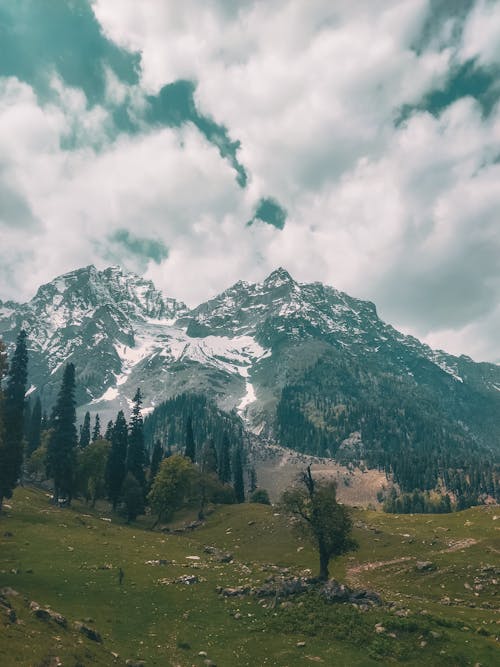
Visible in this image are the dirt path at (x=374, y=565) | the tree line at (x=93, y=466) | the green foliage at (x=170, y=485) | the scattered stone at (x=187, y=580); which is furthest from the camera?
the green foliage at (x=170, y=485)

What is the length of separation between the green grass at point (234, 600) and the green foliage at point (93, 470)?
2658 centimetres

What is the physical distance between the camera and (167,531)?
10200 centimetres

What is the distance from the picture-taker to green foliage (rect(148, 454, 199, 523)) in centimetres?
10312

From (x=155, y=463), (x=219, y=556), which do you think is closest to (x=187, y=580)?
(x=219, y=556)

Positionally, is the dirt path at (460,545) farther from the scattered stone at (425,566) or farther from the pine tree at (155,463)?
the pine tree at (155,463)

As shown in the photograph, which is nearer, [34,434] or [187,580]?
[187,580]

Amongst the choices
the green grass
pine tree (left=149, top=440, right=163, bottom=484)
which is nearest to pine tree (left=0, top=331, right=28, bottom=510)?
the green grass

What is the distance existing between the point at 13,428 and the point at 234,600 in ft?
161

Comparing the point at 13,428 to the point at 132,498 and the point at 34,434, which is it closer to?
the point at 132,498

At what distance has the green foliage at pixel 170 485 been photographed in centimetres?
10312

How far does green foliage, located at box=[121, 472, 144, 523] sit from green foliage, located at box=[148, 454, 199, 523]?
2881mm

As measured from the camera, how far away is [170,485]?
10394 centimetres

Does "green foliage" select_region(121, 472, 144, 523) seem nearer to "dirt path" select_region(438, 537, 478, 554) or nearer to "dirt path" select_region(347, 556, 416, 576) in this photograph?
"dirt path" select_region(347, 556, 416, 576)

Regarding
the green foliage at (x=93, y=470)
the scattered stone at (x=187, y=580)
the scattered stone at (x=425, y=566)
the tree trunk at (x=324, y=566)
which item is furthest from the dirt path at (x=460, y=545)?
the green foliage at (x=93, y=470)
